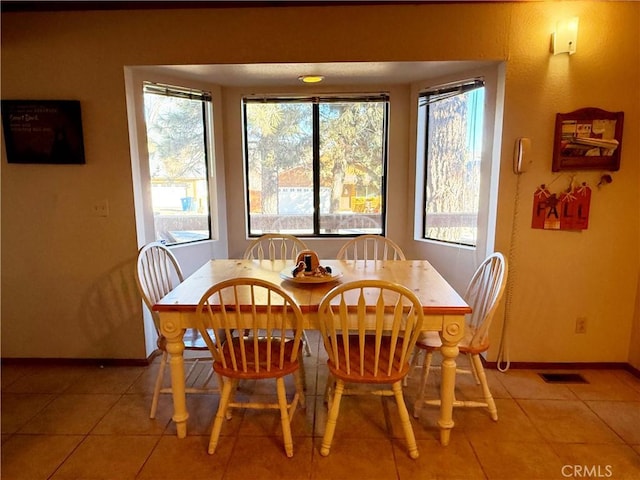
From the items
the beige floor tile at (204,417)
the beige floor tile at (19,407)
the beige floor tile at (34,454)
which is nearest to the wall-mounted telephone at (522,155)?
the beige floor tile at (204,417)

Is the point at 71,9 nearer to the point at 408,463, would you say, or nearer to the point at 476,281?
the point at 476,281

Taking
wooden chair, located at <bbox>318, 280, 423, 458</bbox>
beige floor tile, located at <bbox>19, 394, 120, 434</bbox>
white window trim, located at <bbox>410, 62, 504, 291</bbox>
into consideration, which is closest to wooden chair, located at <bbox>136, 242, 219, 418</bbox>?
beige floor tile, located at <bbox>19, 394, 120, 434</bbox>

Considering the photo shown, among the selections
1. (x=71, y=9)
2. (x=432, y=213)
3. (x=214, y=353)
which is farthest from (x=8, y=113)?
(x=432, y=213)

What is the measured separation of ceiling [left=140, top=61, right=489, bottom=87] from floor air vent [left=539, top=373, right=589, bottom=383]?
6.64ft

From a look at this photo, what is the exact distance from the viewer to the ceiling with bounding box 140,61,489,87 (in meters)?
2.38

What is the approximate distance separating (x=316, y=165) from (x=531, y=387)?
2.22 metres

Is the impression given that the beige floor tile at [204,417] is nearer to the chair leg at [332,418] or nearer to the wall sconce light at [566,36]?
the chair leg at [332,418]

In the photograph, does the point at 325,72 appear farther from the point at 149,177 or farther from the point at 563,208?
the point at 563,208

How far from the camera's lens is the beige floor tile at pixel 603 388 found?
87.4 inches

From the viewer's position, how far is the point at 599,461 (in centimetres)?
172

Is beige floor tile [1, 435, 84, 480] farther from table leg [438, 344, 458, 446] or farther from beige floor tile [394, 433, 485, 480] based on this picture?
table leg [438, 344, 458, 446]

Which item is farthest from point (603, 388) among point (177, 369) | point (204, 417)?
point (177, 369)

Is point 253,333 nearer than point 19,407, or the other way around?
point 253,333
